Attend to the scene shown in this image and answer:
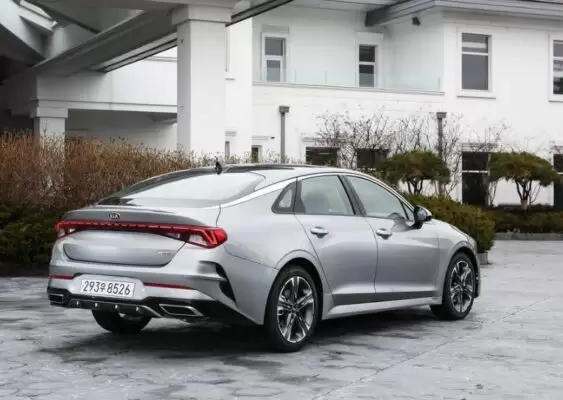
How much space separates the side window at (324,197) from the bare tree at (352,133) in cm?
1848

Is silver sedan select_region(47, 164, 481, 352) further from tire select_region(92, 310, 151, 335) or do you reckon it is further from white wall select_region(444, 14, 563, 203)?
white wall select_region(444, 14, 563, 203)

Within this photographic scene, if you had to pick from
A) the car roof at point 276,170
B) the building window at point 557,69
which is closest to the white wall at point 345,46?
the building window at point 557,69

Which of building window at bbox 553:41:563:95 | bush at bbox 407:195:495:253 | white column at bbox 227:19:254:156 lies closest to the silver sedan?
bush at bbox 407:195:495:253

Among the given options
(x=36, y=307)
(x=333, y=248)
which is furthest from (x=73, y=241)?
(x=36, y=307)

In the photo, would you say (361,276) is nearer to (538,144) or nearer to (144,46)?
(144,46)

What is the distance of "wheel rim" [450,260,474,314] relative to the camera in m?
9.80

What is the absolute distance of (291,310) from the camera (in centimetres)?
768

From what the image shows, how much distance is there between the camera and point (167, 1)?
51.0 ft

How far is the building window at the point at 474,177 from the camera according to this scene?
30.3 metres

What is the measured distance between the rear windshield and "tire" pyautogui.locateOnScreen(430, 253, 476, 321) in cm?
268

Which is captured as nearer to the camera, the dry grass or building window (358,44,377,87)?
the dry grass

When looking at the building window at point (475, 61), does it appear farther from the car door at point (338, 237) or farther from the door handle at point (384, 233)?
the car door at point (338, 237)

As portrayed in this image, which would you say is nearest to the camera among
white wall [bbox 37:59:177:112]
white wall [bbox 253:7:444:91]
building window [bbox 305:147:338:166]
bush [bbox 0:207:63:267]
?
bush [bbox 0:207:63:267]

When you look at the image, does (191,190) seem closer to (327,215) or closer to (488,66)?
(327,215)
